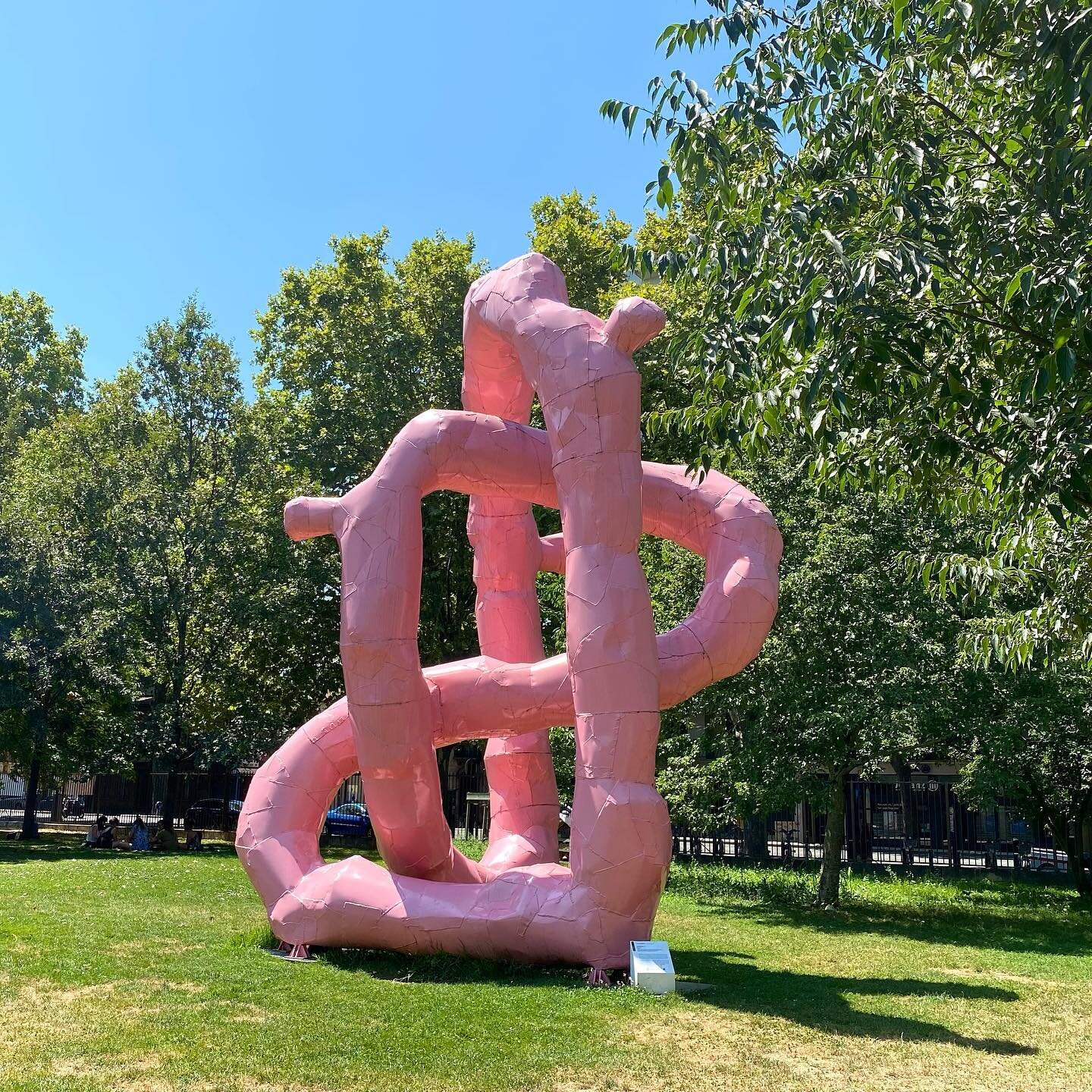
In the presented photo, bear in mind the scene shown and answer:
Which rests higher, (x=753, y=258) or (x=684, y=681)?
(x=753, y=258)

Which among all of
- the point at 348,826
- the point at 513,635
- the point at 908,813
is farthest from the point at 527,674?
the point at 348,826

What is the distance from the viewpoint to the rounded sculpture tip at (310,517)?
11570 mm

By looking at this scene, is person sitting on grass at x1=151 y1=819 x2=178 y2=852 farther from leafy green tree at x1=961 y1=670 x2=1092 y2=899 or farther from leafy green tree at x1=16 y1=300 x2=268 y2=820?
leafy green tree at x1=961 y1=670 x2=1092 y2=899

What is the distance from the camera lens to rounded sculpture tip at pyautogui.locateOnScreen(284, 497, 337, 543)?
11.6 m

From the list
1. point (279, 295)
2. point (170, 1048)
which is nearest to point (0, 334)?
point (279, 295)

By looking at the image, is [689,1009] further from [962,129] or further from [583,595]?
[962,129]

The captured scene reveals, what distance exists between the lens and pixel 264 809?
1156cm

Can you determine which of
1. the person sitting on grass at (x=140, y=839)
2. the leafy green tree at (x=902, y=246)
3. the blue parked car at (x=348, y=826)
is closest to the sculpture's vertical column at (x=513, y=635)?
the leafy green tree at (x=902, y=246)

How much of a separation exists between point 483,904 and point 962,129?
7.70 metres

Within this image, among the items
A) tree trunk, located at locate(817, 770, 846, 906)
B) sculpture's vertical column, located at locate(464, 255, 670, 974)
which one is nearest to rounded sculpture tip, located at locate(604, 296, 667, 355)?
sculpture's vertical column, located at locate(464, 255, 670, 974)

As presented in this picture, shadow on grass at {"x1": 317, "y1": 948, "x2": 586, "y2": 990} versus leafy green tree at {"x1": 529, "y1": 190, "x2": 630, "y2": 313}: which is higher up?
leafy green tree at {"x1": 529, "y1": 190, "x2": 630, "y2": 313}

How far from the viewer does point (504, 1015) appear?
27.6ft

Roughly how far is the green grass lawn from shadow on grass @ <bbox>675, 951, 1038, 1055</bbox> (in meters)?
0.04

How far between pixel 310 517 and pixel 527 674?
9.30 feet
